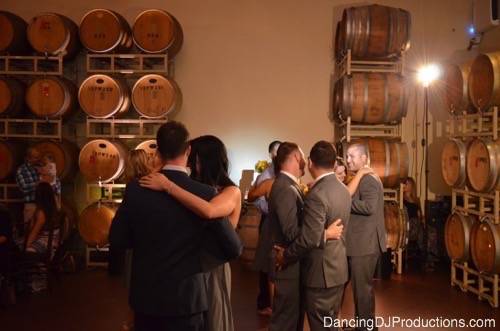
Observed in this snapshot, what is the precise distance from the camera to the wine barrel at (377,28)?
5.99 meters

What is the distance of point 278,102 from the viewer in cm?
730

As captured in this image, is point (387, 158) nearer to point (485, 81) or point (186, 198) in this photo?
point (485, 81)

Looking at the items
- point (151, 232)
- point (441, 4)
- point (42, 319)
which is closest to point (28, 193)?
point (42, 319)

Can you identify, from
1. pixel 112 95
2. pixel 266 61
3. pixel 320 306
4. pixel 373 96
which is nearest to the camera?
pixel 320 306

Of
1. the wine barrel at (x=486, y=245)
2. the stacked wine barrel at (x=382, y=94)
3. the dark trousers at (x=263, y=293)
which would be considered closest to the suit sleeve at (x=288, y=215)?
the dark trousers at (x=263, y=293)

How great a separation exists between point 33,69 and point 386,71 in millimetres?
4974

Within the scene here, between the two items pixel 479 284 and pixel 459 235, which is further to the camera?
pixel 459 235

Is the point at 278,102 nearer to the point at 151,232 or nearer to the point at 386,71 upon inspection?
the point at 386,71

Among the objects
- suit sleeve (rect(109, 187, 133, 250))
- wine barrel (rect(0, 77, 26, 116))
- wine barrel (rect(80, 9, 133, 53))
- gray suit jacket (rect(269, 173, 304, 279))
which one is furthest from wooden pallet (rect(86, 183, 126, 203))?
suit sleeve (rect(109, 187, 133, 250))

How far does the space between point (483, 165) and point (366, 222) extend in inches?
83.3

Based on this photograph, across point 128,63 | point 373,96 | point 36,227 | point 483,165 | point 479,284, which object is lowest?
point 479,284

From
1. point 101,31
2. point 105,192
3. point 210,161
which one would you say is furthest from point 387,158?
point 101,31

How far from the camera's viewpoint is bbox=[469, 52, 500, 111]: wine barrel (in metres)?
4.77

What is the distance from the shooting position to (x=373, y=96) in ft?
19.6
